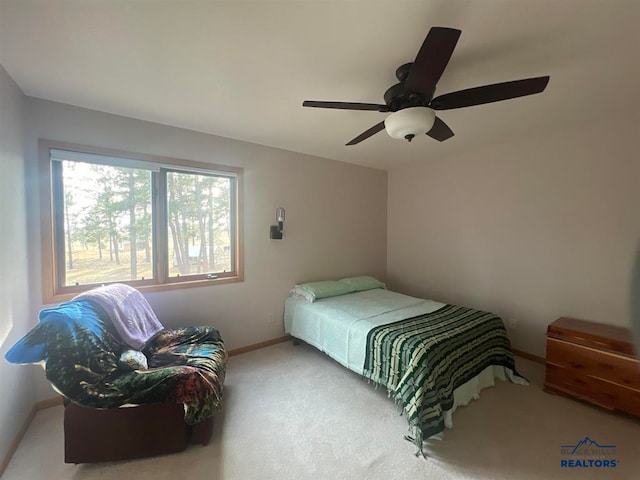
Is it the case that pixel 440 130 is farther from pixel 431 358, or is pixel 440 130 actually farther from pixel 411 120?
pixel 431 358

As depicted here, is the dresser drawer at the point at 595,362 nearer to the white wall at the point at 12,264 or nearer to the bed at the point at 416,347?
the bed at the point at 416,347

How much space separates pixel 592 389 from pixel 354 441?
196cm

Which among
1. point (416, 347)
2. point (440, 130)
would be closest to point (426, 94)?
point (440, 130)

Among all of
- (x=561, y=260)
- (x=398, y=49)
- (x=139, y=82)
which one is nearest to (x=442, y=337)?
(x=561, y=260)

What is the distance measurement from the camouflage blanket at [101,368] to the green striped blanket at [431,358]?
1.26 metres

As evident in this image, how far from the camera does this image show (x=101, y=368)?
163cm

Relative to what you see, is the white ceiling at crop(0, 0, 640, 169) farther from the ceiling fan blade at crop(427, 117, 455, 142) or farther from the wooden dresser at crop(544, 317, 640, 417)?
the wooden dresser at crop(544, 317, 640, 417)

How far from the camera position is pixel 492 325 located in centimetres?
251

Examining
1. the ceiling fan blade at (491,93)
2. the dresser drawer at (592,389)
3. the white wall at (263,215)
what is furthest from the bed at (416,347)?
the ceiling fan blade at (491,93)

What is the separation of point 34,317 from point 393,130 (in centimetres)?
301

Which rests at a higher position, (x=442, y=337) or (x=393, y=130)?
(x=393, y=130)

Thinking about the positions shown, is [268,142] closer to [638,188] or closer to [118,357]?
[118,357]

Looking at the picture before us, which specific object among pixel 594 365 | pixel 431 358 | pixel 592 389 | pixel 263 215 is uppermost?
pixel 263 215

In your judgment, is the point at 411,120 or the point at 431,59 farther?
the point at 411,120
